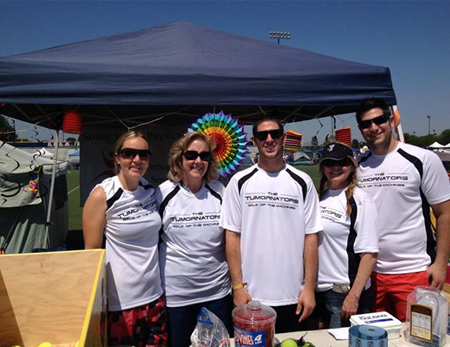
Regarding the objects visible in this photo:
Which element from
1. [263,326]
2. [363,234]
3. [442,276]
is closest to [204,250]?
[263,326]

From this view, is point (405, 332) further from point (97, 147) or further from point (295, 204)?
point (97, 147)

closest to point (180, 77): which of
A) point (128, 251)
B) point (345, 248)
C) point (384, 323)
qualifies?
point (128, 251)

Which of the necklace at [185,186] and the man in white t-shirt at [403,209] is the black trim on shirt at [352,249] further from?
the necklace at [185,186]

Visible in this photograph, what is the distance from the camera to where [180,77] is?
262 cm

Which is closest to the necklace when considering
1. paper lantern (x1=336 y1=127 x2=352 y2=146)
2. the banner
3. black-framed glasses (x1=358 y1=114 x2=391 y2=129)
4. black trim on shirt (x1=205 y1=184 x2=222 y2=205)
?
black trim on shirt (x1=205 y1=184 x2=222 y2=205)

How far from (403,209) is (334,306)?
0.76 metres

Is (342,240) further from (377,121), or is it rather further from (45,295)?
(45,295)

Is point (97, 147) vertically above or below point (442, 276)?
above

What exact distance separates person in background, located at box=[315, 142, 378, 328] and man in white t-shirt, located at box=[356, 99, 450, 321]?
0.24m

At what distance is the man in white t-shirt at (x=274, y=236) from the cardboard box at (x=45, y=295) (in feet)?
2.48

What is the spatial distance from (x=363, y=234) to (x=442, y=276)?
708 mm

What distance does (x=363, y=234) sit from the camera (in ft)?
6.38

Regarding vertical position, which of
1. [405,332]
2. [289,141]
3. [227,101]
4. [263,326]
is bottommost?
[405,332]

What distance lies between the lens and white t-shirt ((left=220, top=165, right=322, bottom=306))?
1.92 meters
